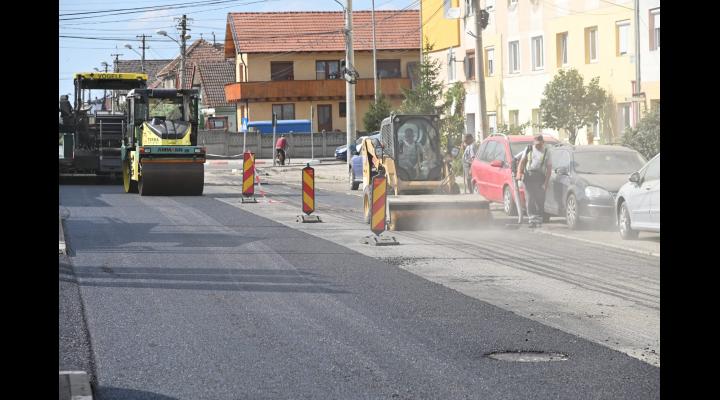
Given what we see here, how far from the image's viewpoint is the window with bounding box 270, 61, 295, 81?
77.9 m

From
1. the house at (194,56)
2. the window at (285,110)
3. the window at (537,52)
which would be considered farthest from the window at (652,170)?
the house at (194,56)

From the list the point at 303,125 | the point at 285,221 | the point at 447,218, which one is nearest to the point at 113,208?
the point at 285,221

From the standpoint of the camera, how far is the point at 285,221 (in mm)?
23016

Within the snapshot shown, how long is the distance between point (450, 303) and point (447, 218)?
8.98 meters

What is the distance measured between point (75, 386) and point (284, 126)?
215ft

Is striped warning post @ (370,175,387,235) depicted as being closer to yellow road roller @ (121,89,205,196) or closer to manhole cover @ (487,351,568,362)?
manhole cover @ (487,351,568,362)

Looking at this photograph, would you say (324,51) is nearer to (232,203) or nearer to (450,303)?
(232,203)

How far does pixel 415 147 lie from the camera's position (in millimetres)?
23844

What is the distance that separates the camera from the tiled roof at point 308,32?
77.6 metres

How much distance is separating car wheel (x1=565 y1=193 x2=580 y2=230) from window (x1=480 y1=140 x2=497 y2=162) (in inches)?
143

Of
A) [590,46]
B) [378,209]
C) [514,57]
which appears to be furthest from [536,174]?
[514,57]

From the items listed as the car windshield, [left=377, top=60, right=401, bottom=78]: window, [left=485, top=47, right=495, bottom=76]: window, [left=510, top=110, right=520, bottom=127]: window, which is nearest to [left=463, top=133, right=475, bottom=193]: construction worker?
the car windshield

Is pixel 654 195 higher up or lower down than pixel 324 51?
lower down
